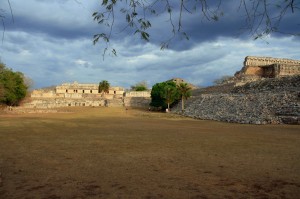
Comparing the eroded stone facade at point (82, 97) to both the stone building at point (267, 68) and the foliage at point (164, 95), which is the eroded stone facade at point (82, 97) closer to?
the foliage at point (164, 95)

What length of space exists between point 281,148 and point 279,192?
722cm

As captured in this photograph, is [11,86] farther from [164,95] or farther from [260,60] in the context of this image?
[260,60]

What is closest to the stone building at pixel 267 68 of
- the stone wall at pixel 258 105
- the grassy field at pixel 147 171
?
the stone wall at pixel 258 105

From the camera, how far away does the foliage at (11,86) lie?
50353 mm

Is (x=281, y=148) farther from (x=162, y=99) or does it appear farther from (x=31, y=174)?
(x=162, y=99)

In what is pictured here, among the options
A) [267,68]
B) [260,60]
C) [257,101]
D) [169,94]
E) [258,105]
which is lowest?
[258,105]

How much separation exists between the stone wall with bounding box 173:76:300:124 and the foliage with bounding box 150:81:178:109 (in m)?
6.12

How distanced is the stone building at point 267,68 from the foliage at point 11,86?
130 ft

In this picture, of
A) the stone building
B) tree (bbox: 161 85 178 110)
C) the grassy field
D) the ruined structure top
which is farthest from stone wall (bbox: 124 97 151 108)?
the grassy field

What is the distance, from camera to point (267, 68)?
5662 cm

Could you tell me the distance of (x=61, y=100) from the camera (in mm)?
67688

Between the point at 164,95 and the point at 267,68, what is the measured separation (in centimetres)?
1936

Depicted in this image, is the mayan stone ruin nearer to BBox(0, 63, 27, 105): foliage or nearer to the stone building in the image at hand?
the stone building

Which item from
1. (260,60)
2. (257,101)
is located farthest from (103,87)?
(257,101)
